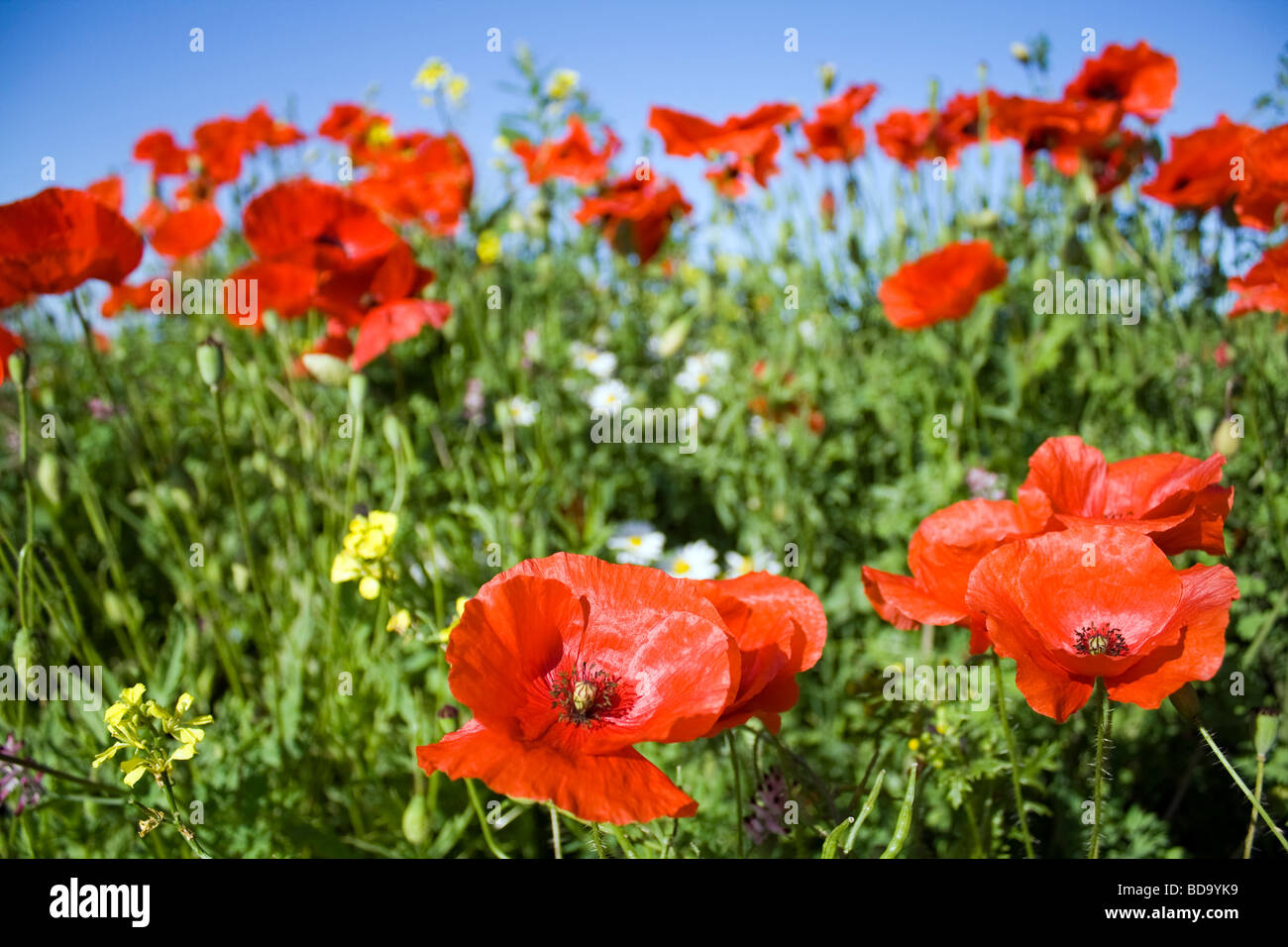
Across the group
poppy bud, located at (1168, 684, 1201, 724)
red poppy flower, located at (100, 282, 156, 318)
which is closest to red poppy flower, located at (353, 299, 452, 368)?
red poppy flower, located at (100, 282, 156, 318)

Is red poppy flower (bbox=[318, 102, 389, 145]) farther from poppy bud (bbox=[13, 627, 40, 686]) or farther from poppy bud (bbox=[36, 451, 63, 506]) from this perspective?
poppy bud (bbox=[13, 627, 40, 686])

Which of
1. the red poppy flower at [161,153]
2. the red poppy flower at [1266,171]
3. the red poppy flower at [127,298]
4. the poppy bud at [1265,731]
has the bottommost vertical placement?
the poppy bud at [1265,731]

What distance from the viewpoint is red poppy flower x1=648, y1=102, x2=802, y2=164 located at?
1.93 metres

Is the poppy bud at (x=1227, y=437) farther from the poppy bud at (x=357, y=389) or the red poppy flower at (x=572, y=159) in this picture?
the red poppy flower at (x=572, y=159)

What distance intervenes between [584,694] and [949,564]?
38 cm

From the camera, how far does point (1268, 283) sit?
131 centimetres

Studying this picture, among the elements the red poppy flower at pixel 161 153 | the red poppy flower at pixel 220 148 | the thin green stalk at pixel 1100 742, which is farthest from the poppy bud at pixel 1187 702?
the red poppy flower at pixel 161 153

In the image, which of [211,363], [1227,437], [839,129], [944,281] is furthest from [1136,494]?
[839,129]

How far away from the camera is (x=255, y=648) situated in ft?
6.91

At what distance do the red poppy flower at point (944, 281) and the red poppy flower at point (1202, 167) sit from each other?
34cm

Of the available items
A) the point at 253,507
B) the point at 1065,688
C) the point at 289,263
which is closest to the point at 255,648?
the point at 253,507

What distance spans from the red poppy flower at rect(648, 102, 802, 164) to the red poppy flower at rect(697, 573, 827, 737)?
1375 millimetres

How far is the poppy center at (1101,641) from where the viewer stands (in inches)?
32.4

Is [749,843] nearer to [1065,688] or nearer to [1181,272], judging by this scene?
[1065,688]
